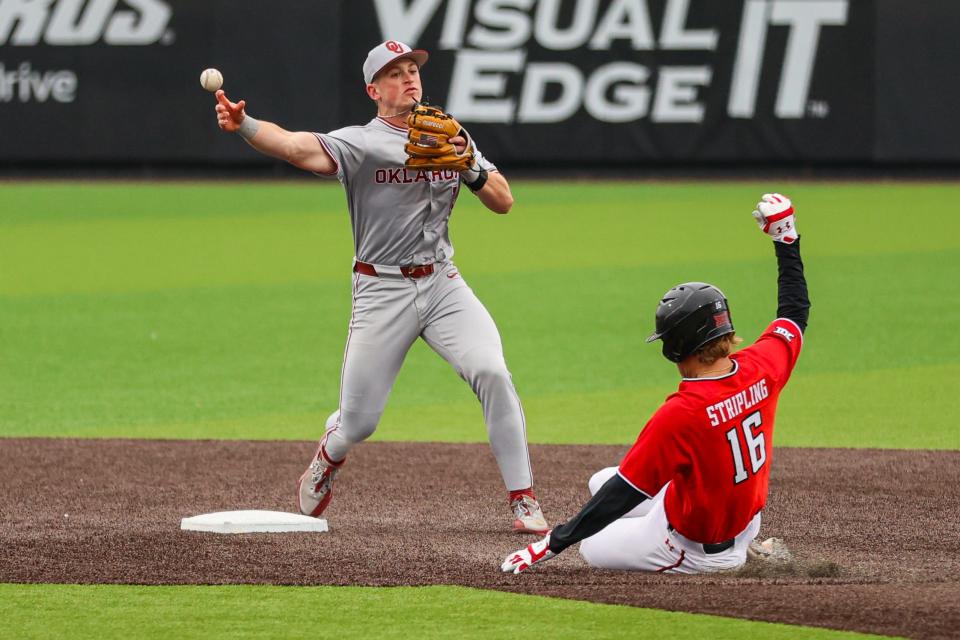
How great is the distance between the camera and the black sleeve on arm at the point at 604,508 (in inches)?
230

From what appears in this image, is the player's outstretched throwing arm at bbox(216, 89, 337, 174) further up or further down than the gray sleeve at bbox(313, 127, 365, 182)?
further up

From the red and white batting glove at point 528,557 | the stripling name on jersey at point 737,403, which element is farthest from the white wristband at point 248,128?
the stripling name on jersey at point 737,403

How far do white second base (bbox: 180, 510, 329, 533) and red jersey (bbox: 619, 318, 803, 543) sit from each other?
1776 mm

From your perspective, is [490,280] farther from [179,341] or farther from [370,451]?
[370,451]

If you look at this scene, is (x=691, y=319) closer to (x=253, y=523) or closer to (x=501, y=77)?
(x=253, y=523)

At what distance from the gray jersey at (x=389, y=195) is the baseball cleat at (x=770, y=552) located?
1933 millimetres

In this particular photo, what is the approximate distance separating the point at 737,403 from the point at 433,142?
5.94 ft

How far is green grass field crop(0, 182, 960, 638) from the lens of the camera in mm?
9805

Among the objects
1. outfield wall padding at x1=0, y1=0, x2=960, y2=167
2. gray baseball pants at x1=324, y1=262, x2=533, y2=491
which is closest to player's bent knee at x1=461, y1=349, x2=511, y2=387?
gray baseball pants at x1=324, y1=262, x2=533, y2=491

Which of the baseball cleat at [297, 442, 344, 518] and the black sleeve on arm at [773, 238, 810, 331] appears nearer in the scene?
the black sleeve on arm at [773, 238, 810, 331]

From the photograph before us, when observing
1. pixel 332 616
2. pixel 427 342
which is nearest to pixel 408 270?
pixel 427 342

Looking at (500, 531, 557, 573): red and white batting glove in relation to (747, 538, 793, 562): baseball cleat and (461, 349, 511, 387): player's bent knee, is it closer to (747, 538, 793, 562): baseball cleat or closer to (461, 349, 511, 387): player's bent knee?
(747, 538, 793, 562): baseball cleat

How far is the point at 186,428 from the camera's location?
34.1 feet

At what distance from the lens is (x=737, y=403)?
5.98m
